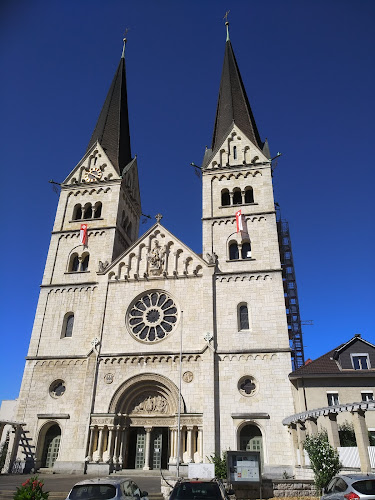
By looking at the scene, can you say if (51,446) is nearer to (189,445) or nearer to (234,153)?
(189,445)

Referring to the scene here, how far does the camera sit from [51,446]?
2406cm

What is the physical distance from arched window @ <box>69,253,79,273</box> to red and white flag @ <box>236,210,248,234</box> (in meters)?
13.4

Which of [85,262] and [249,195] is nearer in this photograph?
[85,262]

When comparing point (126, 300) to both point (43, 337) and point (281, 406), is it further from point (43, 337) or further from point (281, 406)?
point (281, 406)

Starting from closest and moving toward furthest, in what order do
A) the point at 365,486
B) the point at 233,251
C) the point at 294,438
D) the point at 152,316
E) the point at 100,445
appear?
the point at 365,486, the point at 294,438, the point at 100,445, the point at 152,316, the point at 233,251

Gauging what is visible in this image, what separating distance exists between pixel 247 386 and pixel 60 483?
11.4 meters

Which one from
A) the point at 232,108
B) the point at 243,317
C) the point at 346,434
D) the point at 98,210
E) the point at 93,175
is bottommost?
the point at 346,434

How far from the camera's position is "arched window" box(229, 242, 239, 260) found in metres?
28.8

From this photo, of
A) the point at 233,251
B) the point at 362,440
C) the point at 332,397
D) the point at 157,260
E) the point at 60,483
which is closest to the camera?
the point at 362,440

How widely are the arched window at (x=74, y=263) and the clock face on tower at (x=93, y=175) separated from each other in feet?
25.3

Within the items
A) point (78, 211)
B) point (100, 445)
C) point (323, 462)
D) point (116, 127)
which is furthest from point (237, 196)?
point (323, 462)

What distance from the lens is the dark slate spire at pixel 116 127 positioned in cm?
3678

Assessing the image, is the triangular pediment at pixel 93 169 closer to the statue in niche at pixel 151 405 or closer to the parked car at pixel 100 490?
the statue in niche at pixel 151 405

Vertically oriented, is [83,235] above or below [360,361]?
above
